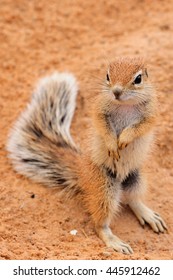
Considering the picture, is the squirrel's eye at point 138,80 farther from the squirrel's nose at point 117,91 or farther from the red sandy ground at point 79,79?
the red sandy ground at point 79,79

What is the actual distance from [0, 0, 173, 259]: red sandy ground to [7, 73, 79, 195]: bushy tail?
128 mm

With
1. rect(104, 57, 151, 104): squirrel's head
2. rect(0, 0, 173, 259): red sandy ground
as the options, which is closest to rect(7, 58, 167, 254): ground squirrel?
rect(104, 57, 151, 104): squirrel's head

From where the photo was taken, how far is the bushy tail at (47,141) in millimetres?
5129

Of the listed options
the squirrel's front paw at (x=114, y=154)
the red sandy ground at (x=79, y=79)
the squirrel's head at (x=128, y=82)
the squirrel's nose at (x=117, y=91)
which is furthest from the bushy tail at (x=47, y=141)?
the squirrel's nose at (x=117, y=91)

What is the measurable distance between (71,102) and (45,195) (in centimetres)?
101

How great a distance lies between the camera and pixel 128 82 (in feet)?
14.2

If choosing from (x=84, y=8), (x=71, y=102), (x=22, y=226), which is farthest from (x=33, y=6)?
(x=22, y=226)

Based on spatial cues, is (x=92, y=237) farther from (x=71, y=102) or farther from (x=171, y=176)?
(x=71, y=102)

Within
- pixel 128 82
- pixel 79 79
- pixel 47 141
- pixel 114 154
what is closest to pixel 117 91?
pixel 128 82

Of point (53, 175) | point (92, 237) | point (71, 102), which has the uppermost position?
point (71, 102)

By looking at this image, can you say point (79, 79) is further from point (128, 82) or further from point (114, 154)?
point (128, 82)

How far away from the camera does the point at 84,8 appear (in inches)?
289

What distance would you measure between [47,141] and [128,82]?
119cm

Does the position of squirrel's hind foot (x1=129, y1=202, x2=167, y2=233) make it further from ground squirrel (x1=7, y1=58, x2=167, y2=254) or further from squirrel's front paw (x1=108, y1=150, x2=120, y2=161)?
squirrel's front paw (x1=108, y1=150, x2=120, y2=161)
